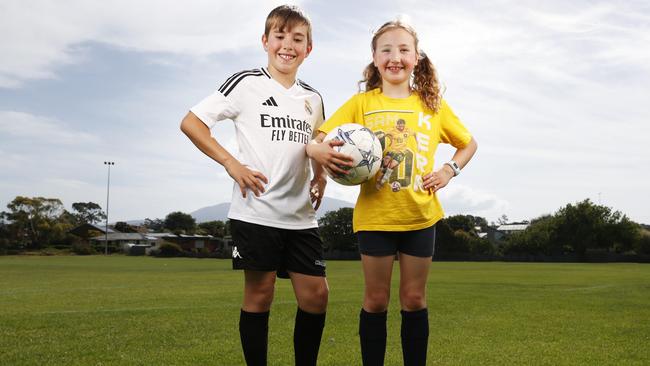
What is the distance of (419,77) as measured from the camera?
4.16 meters

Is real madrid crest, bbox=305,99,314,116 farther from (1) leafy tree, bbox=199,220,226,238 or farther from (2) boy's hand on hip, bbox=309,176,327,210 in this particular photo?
(1) leafy tree, bbox=199,220,226,238

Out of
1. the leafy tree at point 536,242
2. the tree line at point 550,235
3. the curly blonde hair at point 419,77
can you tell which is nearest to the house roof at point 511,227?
the tree line at point 550,235

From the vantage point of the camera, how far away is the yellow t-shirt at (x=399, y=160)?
382 centimetres

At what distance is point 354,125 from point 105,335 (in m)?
5.04

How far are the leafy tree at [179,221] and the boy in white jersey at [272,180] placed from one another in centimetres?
12841

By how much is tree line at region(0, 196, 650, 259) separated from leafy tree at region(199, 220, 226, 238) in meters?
28.7

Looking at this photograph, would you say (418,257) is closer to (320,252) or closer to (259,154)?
(320,252)

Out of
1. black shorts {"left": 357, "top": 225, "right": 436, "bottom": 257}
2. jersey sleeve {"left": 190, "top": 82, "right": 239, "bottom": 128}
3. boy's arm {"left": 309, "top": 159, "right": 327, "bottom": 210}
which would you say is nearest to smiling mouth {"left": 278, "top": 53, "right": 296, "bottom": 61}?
jersey sleeve {"left": 190, "top": 82, "right": 239, "bottom": 128}

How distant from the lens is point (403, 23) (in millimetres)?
3988

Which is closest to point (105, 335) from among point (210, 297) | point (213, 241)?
point (210, 297)

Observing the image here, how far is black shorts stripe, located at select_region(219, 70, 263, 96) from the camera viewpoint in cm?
393

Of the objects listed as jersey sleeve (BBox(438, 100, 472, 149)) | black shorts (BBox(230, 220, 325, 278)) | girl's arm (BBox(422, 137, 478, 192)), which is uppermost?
jersey sleeve (BBox(438, 100, 472, 149))

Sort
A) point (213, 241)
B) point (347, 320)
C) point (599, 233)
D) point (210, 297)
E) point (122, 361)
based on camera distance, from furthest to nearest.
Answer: point (213, 241)
point (599, 233)
point (210, 297)
point (347, 320)
point (122, 361)

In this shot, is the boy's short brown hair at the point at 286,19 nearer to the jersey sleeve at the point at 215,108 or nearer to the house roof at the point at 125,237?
the jersey sleeve at the point at 215,108
